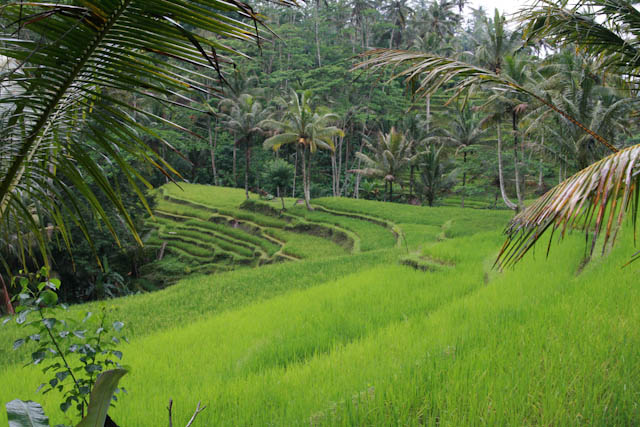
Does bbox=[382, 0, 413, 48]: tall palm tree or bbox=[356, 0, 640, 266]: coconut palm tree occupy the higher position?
bbox=[382, 0, 413, 48]: tall palm tree

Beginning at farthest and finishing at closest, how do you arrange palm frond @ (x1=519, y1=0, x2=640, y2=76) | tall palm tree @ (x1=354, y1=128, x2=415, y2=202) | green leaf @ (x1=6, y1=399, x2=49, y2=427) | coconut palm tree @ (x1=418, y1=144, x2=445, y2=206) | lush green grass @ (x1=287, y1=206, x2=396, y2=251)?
tall palm tree @ (x1=354, y1=128, x2=415, y2=202)
coconut palm tree @ (x1=418, y1=144, x2=445, y2=206)
lush green grass @ (x1=287, y1=206, x2=396, y2=251)
palm frond @ (x1=519, y1=0, x2=640, y2=76)
green leaf @ (x1=6, y1=399, x2=49, y2=427)

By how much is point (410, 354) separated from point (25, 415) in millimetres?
2212

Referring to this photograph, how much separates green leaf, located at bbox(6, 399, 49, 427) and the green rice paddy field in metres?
1.28

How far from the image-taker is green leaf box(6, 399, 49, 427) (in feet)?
2.71

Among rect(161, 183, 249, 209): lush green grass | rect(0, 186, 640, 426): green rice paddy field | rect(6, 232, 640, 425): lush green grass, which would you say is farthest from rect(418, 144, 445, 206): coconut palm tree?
rect(6, 232, 640, 425): lush green grass

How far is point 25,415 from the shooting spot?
85 centimetres

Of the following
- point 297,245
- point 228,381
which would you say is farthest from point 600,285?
point 297,245

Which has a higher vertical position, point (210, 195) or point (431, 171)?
point (431, 171)

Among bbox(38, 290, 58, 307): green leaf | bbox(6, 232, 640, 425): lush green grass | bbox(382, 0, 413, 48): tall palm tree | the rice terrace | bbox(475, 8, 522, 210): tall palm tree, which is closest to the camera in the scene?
the rice terrace

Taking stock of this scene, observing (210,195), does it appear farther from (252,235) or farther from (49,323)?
(49,323)

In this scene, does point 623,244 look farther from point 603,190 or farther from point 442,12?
point 442,12

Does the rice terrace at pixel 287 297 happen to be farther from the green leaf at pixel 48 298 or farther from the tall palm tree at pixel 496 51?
the tall palm tree at pixel 496 51

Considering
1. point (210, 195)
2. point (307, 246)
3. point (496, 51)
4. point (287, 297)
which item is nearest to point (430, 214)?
point (307, 246)

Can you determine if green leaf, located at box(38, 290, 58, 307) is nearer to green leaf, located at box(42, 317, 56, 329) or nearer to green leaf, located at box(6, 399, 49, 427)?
green leaf, located at box(42, 317, 56, 329)
